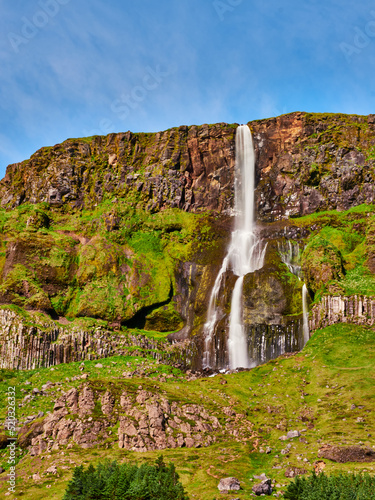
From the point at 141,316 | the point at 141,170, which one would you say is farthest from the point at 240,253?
the point at 141,170

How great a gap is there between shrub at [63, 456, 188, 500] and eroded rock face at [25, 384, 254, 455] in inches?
226

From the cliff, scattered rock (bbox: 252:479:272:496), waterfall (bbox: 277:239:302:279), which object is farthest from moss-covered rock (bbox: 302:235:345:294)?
scattered rock (bbox: 252:479:272:496)

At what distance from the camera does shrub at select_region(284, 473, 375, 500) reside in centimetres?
1337

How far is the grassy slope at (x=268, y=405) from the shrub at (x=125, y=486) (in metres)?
1.26

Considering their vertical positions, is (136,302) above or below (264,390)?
above

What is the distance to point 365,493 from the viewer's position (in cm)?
1322

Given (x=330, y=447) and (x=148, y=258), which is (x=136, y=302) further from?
(x=330, y=447)

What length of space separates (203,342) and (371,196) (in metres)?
31.0

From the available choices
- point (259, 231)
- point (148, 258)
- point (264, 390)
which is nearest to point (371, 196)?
point (259, 231)

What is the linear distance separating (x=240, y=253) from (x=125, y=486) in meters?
41.1

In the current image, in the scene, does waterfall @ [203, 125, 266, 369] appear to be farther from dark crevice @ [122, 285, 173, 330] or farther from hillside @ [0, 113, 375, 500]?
dark crevice @ [122, 285, 173, 330]


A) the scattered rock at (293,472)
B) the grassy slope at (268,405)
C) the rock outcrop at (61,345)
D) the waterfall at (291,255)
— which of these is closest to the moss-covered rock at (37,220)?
the rock outcrop at (61,345)

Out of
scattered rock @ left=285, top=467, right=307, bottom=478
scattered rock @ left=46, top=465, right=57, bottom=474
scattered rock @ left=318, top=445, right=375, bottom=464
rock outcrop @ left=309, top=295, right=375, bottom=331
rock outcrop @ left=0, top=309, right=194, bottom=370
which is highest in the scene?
rock outcrop @ left=309, top=295, right=375, bottom=331

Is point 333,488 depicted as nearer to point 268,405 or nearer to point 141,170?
point 268,405
